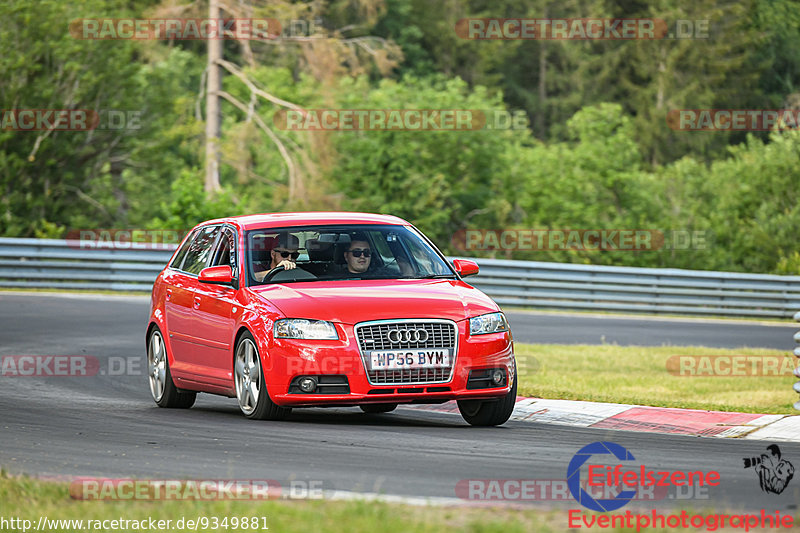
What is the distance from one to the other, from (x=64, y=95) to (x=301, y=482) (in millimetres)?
29970

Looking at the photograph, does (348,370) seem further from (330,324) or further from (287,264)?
(287,264)

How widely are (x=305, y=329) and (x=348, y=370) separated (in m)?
0.44

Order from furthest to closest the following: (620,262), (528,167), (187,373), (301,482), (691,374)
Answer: (528,167) → (620,262) → (691,374) → (187,373) → (301,482)

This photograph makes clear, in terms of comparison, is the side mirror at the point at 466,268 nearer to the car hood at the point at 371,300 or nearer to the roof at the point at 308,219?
the roof at the point at 308,219

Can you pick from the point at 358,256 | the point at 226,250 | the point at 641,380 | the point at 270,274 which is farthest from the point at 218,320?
the point at 641,380

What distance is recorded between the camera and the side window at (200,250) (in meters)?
12.1

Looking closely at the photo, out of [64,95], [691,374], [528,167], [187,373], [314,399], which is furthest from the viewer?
[528,167]

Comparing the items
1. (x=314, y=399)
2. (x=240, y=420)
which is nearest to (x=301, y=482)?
(x=314, y=399)

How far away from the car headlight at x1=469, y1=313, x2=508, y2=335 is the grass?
98.7 inches

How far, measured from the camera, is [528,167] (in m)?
51.9

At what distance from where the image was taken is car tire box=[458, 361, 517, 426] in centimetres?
1060

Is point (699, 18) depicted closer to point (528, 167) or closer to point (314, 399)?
point (528, 167)

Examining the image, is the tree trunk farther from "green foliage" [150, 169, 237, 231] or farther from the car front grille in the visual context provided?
the car front grille

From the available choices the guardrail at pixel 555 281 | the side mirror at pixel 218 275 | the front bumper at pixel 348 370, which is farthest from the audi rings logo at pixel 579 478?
the guardrail at pixel 555 281
